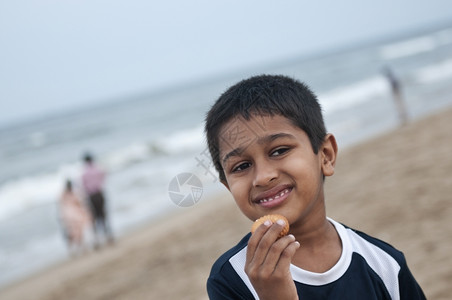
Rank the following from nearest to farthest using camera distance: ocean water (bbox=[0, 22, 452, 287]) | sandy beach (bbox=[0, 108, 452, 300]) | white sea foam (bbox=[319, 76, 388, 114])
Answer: sandy beach (bbox=[0, 108, 452, 300]) → ocean water (bbox=[0, 22, 452, 287]) → white sea foam (bbox=[319, 76, 388, 114])

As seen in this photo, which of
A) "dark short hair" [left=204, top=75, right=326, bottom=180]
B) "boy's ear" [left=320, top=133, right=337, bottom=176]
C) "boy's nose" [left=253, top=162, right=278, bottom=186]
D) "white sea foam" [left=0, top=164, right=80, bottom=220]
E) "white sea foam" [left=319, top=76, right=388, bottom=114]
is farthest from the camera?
"white sea foam" [left=319, top=76, right=388, bottom=114]

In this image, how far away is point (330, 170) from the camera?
1.70m

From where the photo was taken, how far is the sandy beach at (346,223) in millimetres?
4777

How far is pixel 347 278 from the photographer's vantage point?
4.98 ft

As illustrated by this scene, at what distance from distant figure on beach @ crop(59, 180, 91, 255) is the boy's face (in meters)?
8.51

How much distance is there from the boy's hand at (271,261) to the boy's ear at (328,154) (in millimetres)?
458

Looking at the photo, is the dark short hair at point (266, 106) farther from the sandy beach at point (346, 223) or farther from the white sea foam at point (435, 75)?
the white sea foam at point (435, 75)

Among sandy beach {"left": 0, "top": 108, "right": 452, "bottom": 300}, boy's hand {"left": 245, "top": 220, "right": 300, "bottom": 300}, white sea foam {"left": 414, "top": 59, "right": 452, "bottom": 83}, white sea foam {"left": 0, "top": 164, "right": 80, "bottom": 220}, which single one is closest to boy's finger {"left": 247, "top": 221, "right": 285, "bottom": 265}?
boy's hand {"left": 245, "top": 220, "right": 300, "bottom": 300}

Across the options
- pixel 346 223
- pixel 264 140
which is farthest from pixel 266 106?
pixel 346 223

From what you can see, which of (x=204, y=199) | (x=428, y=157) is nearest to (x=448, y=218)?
(x=428, y=157)

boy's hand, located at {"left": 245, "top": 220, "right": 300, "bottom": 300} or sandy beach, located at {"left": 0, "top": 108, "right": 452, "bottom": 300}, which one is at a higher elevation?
boy's hand, located at {"left": 245, "top": 220, "right": 300, "bottom": 300}

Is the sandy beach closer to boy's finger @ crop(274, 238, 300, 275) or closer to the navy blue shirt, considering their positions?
the navy blue shirt

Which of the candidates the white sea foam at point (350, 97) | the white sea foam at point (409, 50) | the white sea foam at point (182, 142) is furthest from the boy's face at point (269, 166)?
the white sea foam at point (409, 50)

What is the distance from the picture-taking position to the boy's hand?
1277 mm
